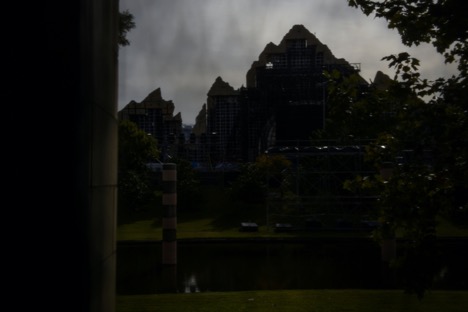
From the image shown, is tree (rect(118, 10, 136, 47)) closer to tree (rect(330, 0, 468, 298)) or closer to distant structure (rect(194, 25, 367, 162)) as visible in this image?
tree (rect(330, 0, 468, 298))

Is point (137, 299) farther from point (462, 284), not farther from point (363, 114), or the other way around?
point (462, 284)

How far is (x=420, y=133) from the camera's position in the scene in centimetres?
380

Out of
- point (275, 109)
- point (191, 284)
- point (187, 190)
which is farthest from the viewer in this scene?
point (275, 109)

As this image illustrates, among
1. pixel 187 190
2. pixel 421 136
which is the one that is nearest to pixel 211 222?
pixel 187 190

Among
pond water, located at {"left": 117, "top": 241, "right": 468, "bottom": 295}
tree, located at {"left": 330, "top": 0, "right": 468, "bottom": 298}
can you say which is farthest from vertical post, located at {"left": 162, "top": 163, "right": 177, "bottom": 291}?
tree, located at {"left": 330, "top": 0, "right": 468, "bottom": 298}

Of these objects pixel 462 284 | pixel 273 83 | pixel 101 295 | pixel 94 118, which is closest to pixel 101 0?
pixel 94 118

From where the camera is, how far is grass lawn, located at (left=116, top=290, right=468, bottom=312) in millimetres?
7375

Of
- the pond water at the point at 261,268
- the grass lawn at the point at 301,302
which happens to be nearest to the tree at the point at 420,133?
the grass lawn at the point at 301,302

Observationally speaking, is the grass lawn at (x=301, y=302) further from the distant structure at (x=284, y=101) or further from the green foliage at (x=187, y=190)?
the distant structure at (x=284, y=101)

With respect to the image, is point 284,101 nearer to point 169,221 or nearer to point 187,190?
point 187,190

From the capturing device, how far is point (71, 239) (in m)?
2.57

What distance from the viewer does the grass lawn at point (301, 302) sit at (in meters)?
7.38

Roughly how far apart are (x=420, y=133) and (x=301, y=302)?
459 centimetres

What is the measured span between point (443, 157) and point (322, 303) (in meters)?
4.41
